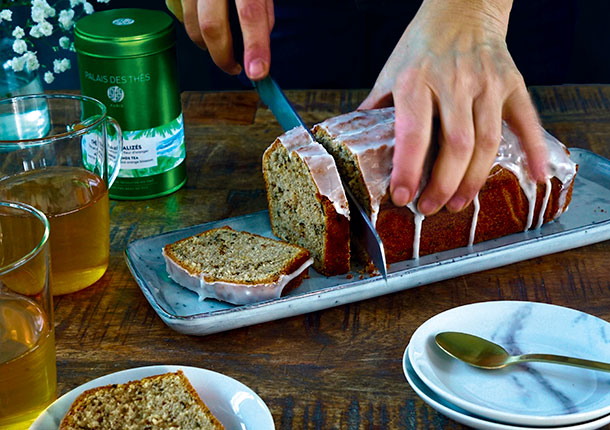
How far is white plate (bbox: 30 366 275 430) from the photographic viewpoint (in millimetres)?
1223

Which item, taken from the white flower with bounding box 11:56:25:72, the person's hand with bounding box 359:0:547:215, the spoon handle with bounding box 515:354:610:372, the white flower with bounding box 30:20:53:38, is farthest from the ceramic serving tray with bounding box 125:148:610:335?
the white flower with bounding box 30:20:53:38

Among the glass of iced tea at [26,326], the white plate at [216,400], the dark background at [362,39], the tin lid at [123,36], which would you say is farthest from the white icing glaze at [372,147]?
the dark background at [362,39]

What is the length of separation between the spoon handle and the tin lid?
43.1 inches

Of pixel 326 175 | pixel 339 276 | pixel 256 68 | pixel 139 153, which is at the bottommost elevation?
pixel 339 276

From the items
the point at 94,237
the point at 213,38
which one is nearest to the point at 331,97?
the point at 213,38

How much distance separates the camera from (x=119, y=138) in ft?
5.88

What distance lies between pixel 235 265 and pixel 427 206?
16.8 inches

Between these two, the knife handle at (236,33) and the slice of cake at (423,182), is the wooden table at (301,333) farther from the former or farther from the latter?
the knife handle at (236,33)

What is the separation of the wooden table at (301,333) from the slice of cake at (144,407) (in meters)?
0.16

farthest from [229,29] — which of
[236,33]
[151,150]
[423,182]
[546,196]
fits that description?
[546,196]

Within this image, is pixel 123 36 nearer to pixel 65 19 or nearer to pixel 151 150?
pixel 151 150

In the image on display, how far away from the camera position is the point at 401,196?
1.70 metres

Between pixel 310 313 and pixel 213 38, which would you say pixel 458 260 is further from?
pixel 213 38

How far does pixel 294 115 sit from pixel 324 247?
13.1 inches
